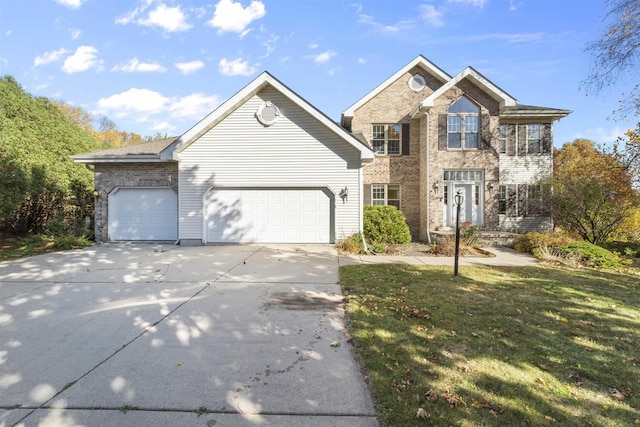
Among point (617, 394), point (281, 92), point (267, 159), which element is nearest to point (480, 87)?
point (281, 92)

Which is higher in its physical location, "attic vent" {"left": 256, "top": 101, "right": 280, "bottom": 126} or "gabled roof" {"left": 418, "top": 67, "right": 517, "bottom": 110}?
"gabled roof" {"left": 418, "top": 67, "right": 517, "bottom": 110}

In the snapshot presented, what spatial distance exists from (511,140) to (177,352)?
17.6 metres

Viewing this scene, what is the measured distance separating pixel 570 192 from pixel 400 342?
42.1 feet

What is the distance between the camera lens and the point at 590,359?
11.1 feet

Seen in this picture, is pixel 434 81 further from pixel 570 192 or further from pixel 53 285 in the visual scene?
pixel 53 285

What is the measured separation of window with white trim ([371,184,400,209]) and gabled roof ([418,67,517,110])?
4.09 m

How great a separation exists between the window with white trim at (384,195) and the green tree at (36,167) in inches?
577

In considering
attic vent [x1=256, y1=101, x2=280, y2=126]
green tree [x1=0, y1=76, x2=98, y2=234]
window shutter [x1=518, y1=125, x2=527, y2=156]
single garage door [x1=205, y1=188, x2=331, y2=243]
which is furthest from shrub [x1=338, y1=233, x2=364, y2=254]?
green tree [x1=0, y1=76, x2=98, y2=234]

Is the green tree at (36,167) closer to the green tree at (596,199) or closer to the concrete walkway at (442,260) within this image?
the concrete walkway at (442,260)

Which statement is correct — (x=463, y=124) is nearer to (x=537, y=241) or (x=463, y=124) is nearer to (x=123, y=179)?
(x=537, y=241)

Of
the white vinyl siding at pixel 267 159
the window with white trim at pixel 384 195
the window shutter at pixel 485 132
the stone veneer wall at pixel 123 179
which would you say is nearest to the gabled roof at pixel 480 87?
→ the window shutter at pixel 485 132

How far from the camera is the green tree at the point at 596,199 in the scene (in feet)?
37.9

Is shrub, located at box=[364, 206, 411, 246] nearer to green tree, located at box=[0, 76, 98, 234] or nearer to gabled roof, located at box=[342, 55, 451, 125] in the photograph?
gabled roof, located at box=[342, 55, 451, 125]

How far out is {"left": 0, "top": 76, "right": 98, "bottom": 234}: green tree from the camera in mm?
11734
